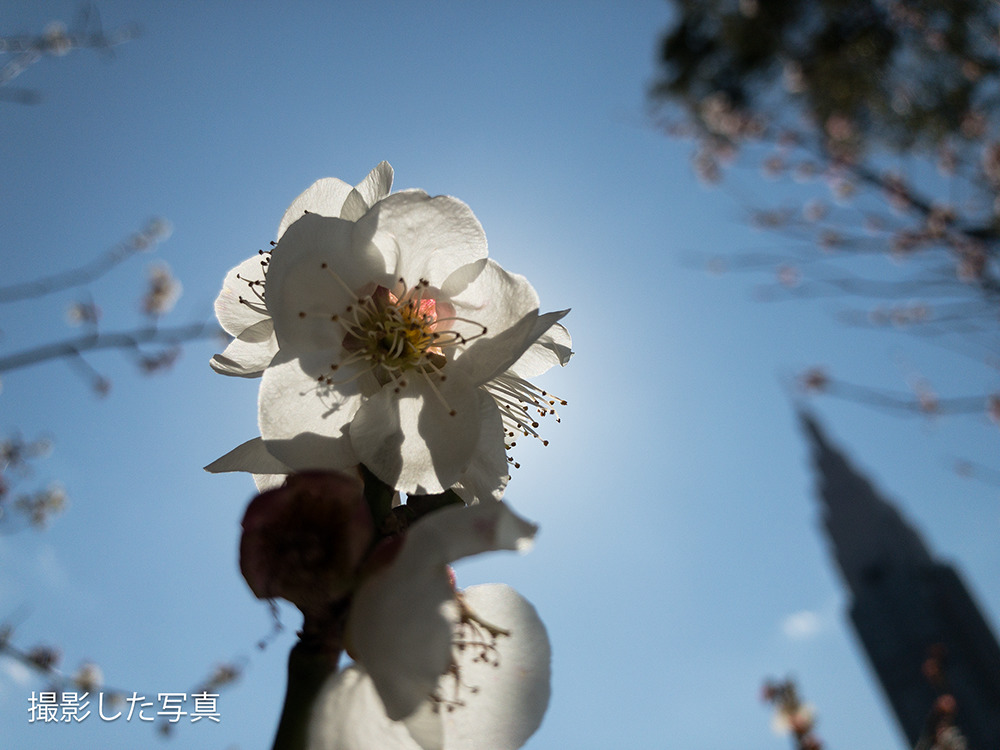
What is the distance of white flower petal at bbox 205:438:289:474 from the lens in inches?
19.0

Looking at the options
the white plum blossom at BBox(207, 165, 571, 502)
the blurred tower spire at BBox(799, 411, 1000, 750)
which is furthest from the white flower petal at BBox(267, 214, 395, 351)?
the blurred tower spire at BBox(799, 411, 1000, 750)

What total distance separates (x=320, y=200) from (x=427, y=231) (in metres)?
0.10

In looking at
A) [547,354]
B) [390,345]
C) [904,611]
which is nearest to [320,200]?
[390,345]

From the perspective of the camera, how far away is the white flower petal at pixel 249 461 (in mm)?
482

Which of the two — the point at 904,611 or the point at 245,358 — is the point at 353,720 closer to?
the point at 245,358

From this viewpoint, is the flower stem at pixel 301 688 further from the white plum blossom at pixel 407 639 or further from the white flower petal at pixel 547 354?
the white flower petal at pixel 547 354

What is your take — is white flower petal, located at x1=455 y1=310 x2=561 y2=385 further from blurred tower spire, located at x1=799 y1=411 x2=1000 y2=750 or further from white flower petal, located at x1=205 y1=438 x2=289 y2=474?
blurred tower spire, located at x1=799 y1=411 x2=1000 y2=750

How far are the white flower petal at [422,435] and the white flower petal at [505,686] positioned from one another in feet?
0.32

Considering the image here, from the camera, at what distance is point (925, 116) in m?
4.19

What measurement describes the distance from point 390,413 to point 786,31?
7.08 m

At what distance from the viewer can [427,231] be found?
22.7 inches

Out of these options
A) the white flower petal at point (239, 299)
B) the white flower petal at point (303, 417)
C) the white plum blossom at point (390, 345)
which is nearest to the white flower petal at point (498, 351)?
the white plum blossom at point (390, 345)

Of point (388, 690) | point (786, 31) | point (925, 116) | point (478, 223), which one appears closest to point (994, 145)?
point (925, 116)

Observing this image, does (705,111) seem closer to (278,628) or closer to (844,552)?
(278,628)
